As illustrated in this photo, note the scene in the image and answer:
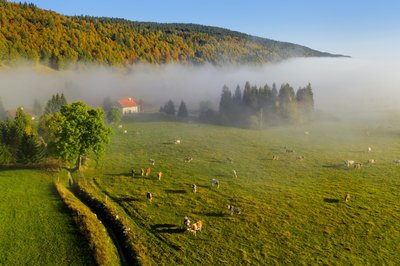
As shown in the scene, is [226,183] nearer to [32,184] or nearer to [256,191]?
[256,191]

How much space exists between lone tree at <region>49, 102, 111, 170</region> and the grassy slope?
6892 millimetres

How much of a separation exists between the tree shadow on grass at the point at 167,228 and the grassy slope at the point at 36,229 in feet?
25.8

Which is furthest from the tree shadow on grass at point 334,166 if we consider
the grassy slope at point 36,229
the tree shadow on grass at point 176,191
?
the grassy slope at point 36,229

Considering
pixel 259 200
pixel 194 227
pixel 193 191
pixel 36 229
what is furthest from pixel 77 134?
pixel 259 200

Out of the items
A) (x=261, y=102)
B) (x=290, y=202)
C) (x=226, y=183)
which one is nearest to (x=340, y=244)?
(x=290, y=202)

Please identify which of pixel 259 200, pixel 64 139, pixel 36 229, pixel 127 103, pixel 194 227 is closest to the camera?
pixel 36 229

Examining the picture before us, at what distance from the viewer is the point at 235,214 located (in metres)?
42.3

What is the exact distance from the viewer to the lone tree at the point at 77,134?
5378 cm

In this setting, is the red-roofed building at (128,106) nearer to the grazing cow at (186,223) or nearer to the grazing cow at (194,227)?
the grazing cow at (186,223)

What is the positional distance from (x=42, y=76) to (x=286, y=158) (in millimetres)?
151405

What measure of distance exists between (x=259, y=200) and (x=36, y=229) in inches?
1132

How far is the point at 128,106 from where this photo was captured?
143500 millimetres

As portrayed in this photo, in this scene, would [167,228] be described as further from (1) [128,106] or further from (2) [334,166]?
(1) [128,106]

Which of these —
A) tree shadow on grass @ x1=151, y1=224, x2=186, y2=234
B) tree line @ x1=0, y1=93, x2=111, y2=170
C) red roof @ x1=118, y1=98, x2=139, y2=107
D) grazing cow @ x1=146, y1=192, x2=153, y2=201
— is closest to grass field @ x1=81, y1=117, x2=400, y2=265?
tree shadow on grass @ x1=151, y1=224, x2=186, y2=234
